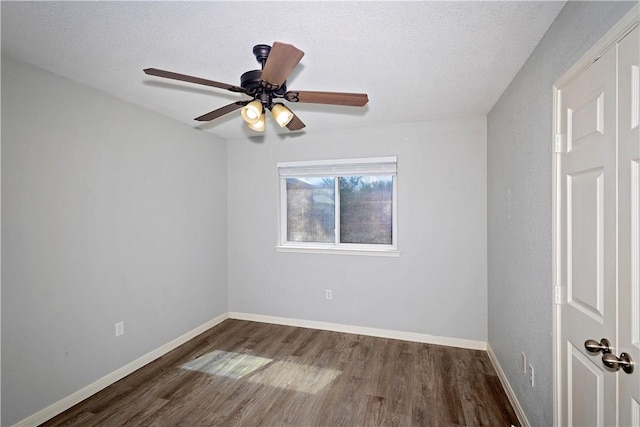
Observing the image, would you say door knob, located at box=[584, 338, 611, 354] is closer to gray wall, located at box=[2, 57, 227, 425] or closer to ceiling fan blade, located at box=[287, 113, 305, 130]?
ceiling fan blade, located at box=[287, 113, 305, 130]

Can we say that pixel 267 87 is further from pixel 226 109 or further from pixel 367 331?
pixel 367 331

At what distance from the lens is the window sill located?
11.0ft

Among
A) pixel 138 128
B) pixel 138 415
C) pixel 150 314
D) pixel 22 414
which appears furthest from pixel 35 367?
pixel 138 128

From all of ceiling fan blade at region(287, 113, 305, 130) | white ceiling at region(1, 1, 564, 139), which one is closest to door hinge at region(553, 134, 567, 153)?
white ceiling at region(1, 1, 564, 139)

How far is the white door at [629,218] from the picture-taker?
985mm

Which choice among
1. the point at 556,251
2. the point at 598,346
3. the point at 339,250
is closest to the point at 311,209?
the point at 339,250

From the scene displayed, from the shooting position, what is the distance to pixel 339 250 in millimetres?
3545

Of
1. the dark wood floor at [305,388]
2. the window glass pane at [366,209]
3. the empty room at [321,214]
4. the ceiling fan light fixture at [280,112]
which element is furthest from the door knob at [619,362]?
the window glass pane at [366,209]

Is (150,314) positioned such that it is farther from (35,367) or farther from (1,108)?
(1,108)

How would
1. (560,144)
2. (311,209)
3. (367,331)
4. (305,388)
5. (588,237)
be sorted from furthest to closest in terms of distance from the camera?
(311,209) → (367,331) → (305,388) → (560,144) → (588,237)

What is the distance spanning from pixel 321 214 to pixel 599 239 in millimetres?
2811

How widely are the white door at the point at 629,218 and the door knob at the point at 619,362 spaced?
0.05ft

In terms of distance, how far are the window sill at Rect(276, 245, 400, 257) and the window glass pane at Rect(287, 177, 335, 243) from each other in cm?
17

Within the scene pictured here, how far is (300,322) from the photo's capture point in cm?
369
